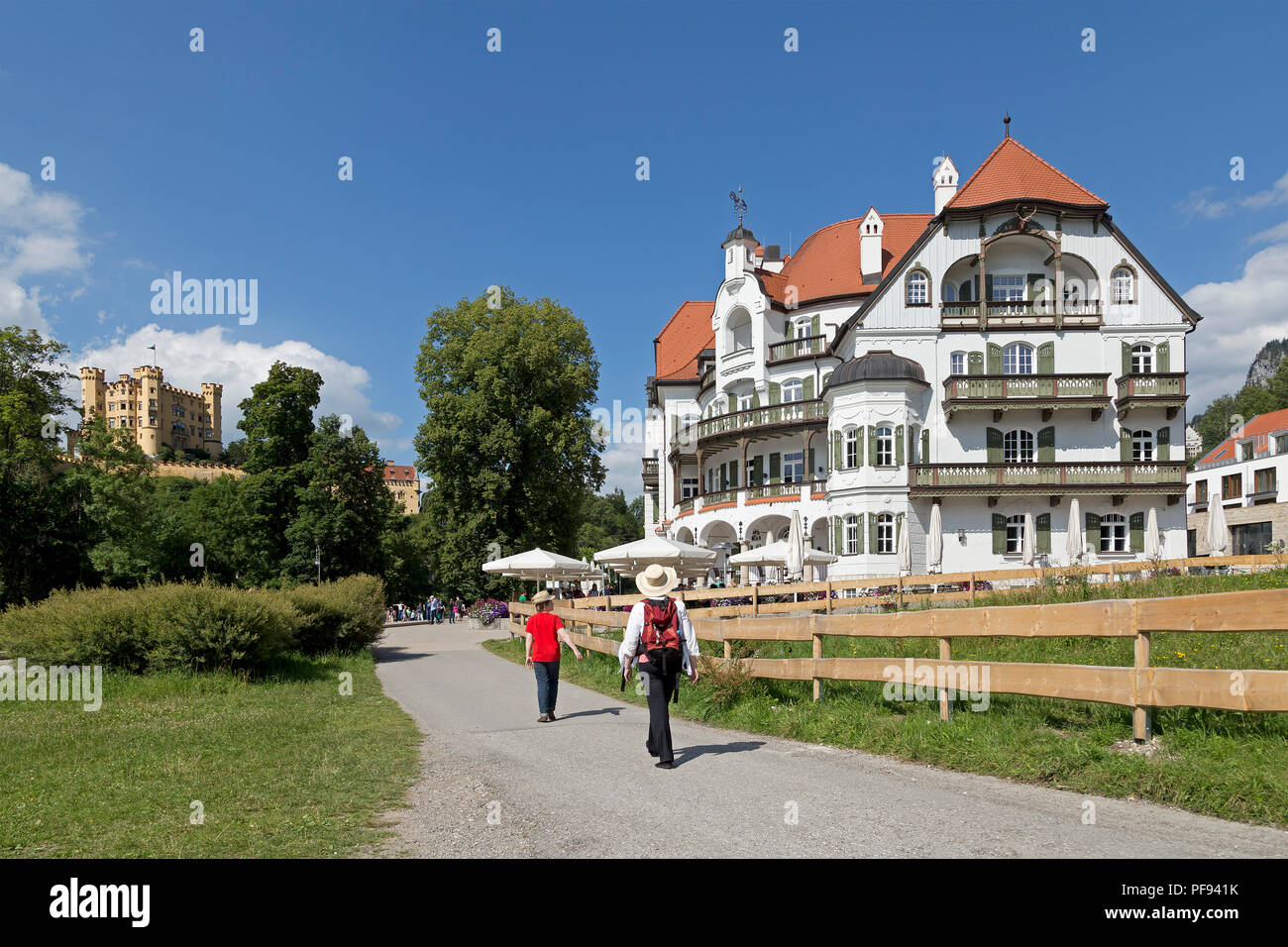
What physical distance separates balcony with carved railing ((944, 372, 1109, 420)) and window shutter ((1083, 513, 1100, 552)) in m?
4.66

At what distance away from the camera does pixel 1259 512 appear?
60.8m

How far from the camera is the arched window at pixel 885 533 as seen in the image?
38719 mm

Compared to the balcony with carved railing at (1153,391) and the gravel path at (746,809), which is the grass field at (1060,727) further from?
the balcony with carved railing at (1153,391)

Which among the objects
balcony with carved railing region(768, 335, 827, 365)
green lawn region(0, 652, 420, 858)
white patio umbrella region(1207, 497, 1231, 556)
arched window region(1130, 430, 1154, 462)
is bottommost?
green lawn region(0, 652, 420, 858)

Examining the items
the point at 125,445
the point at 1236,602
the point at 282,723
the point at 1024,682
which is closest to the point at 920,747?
the point at 1024,682

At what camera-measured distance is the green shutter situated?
40594 millimetres

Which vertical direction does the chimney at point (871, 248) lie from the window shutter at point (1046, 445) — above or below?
above

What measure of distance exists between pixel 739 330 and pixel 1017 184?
50.3 feet

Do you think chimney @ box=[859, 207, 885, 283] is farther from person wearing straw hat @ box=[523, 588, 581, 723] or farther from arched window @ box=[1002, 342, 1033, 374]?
person wearing straw hat @ box=[523, 588, 581, 723]

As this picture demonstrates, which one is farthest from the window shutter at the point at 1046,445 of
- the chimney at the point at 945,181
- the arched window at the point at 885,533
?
the chimney at the point at 945,181

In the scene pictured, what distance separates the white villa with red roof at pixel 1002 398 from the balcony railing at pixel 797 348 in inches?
53.0

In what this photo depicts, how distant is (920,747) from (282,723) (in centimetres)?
868

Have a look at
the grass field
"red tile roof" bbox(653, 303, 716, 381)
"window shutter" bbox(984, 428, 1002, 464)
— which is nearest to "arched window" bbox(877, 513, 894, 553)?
"window shutter" bbox(984, 428, 1002, 464)

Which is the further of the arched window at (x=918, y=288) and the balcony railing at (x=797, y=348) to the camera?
the balcony railing at (x=797, y=348)
